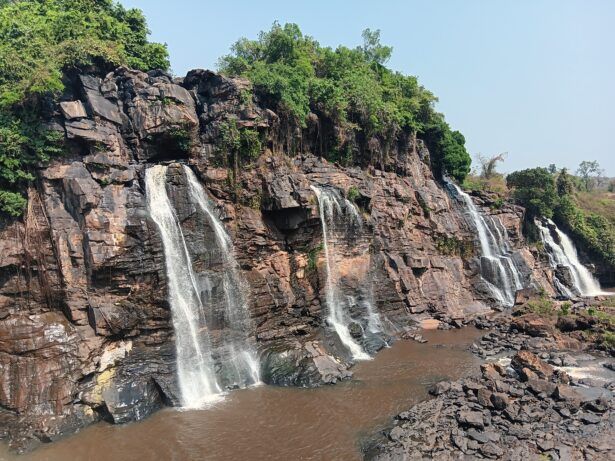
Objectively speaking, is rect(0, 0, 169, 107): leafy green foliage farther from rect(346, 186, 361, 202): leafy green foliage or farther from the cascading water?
rect(346, 186, 361, 202): leafy green foliage

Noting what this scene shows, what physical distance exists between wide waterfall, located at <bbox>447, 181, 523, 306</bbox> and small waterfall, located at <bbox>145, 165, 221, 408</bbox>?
22747 mm

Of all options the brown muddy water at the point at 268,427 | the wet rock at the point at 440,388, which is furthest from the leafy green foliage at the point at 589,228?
the wet rock at the point at 440,388

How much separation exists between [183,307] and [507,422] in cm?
1283

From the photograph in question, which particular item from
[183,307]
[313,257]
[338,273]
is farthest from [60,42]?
[338,273]

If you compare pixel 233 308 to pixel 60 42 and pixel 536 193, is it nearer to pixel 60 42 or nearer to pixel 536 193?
pixel 60 42

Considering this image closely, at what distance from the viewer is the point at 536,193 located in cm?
4084

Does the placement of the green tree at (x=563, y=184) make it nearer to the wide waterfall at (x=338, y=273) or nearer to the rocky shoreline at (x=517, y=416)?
the rocky shoreline at (x=517, y=416)

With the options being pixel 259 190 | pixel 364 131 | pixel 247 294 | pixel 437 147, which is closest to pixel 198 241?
pixel 247 294

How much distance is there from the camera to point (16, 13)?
20.0 meters

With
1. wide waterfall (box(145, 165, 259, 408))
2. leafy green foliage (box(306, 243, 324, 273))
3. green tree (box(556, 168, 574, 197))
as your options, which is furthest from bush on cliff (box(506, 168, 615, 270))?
wide waterfall (box(145, 165, 259, 408))

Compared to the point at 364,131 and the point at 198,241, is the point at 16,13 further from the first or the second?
the point at 364,131

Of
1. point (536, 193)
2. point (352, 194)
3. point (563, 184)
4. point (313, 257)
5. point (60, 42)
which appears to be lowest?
point (313, 257)

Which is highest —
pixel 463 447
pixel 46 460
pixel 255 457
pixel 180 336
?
pixel 180 336

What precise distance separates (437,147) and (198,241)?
28152 mm
